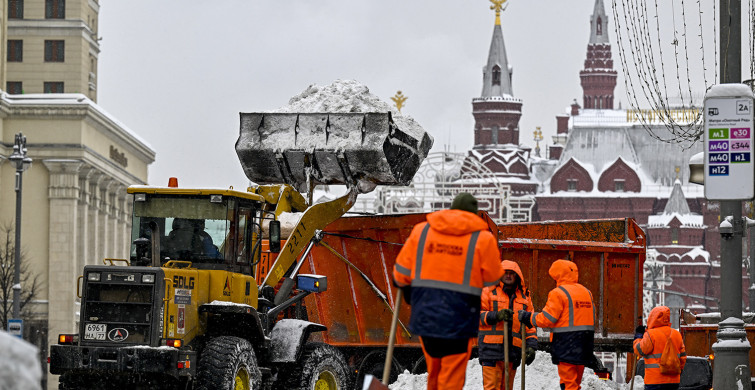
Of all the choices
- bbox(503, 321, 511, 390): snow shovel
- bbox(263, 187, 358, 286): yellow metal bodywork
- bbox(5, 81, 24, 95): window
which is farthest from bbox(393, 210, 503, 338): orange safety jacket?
bbox(5, 81, 24, 95): window

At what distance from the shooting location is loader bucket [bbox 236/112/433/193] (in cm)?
1762

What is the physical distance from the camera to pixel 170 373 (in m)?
13.4

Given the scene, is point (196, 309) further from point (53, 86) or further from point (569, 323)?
point (53, 86)

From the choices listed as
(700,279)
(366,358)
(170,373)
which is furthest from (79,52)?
(700,279)

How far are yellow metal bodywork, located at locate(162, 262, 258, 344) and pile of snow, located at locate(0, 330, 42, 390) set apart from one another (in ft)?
28.3

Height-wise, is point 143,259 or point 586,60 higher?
point 586,60

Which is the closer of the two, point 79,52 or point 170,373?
point 170,373

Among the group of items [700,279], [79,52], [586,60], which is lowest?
[700,279]

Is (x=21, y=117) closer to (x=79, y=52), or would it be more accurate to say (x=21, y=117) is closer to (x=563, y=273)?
(x=79, y=52)

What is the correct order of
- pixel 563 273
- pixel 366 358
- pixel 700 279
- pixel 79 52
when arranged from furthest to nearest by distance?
pixel 700 279 < pixel 79 52 < pixel 366 358 < pixel 563 273

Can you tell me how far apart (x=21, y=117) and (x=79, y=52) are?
Answer: 10.3m

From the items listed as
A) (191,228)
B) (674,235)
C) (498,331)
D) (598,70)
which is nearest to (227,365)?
(191,228)

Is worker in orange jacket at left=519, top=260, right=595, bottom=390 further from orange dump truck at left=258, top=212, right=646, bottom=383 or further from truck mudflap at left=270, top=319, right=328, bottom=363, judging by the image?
orange dump truck at left=258, top=212, right=646, bottom=383

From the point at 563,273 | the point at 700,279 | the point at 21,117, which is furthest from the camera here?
the point at 700,279
